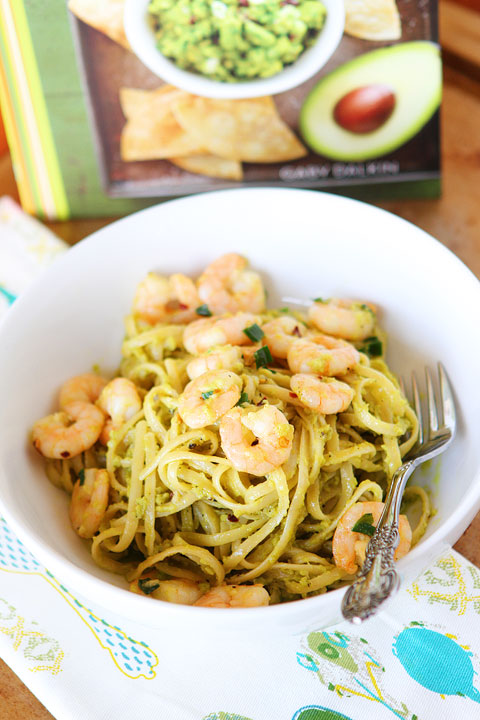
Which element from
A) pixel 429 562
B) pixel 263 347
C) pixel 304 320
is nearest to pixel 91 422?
pixel 263 347

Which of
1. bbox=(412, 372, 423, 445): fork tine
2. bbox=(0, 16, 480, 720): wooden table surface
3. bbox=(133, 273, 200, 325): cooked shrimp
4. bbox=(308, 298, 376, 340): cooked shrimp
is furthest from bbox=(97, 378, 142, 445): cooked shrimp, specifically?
bbox=(0, 16, 480, 720): wooden table surface

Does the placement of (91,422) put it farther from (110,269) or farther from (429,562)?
(429,562)

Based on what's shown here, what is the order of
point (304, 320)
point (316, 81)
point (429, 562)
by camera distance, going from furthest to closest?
point (316, 81) → point (304, 320) → point (429, 562)

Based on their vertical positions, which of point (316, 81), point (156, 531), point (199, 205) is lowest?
point (156, 531)

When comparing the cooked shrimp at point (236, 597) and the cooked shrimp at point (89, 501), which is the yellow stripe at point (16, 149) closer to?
the cooked shrimp at point (89, 501)

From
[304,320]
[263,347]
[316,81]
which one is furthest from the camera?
[316,81]

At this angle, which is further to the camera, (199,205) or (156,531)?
A: (199,205)

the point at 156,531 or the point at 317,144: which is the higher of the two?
the point at 317,144
